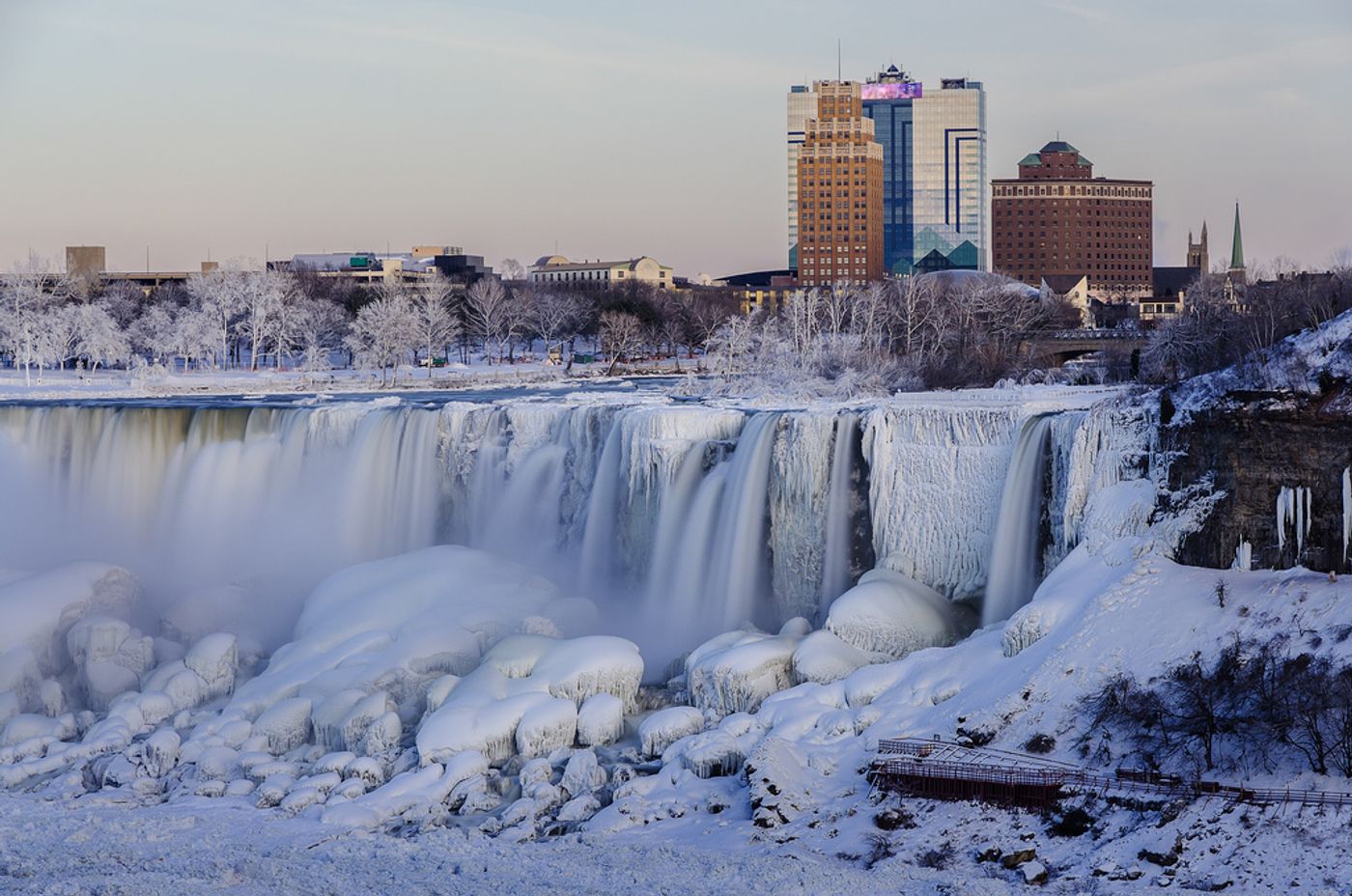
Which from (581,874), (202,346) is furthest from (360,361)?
(581,874)

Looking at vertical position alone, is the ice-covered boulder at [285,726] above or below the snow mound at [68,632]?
below

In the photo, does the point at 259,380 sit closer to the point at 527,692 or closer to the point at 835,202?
the point at 527,692

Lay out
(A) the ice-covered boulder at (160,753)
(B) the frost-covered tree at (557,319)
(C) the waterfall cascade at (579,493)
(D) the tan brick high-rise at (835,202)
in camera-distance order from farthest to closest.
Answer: (D) the tan brick high-rise at (835,202) < (B) the frost-covered tree at (557,319) < (C) the waterfall cascade at (579,493) < (A) the ice-covered boulder at (160,753)

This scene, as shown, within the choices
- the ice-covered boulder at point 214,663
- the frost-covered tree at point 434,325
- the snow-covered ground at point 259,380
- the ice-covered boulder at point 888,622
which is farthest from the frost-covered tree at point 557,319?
the ice-covered boulder at point 888,622

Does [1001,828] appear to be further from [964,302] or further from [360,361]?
[360,361]

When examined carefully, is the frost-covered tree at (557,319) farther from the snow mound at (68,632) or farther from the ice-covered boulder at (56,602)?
the snow mound at (68,632)

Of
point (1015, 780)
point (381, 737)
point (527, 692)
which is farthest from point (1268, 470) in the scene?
point (381, 737)

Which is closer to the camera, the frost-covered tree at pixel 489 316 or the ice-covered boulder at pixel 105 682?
the ice-covered boulder at pixel 105 682

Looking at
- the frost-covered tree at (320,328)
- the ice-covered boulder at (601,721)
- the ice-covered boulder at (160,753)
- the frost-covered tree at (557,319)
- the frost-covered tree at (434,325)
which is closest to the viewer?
the ice-covered boulder at (601,721)
